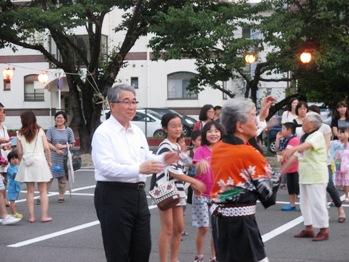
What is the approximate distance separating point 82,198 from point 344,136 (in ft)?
18.1

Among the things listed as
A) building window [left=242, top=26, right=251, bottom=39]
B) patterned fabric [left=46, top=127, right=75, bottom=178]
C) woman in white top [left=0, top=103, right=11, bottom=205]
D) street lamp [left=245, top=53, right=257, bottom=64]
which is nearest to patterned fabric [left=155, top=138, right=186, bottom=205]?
woman in white top [left=0, top=103, right=11, bottom=205]

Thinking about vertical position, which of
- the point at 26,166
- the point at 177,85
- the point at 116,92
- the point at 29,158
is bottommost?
the point at 26,166

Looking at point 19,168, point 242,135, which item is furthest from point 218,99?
point 242,135

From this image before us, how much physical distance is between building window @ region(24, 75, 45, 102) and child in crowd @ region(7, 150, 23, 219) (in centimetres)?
2806

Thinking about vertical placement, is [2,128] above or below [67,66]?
below

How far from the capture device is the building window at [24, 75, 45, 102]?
128ft

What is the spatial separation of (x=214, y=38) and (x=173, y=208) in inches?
466

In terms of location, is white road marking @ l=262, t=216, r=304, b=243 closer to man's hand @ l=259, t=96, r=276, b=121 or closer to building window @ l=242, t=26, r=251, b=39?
man's hand @ l=259, t=96, r=276, b=121

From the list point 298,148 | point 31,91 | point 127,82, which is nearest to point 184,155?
point 298,148

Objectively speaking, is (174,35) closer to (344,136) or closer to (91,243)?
(344,136)

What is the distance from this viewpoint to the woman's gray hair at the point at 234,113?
4.75m

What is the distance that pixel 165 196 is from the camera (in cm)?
658

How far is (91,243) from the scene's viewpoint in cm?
877

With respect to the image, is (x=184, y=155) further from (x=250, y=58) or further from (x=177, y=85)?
(x=177, y=85)
